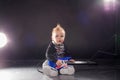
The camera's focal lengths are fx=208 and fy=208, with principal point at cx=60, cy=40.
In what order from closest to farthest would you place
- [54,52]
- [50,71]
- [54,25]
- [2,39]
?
[50,71], [54,52], [2,39], [54,25]

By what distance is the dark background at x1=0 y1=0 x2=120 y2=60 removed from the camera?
2.47 metres

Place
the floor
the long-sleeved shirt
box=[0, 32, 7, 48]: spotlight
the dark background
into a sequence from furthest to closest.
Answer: the dark background
box=[0, 32, 7, 48]: spotlight
the long-sleeved shirt
the floor

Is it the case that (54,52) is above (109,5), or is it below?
below

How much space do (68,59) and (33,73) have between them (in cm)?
33

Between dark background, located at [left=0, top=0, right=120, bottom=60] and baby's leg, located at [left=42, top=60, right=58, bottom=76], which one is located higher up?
dark background, located at [left=0, top=0, right=120, bottom=60]

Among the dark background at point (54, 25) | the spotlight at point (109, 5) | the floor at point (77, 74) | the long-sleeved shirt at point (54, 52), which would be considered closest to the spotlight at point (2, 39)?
the dark background at point (54, 25)

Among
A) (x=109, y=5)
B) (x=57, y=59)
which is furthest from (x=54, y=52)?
(x=109, y=5)

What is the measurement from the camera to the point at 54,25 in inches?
98.1

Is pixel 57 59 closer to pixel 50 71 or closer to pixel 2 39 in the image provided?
pixel 50 71

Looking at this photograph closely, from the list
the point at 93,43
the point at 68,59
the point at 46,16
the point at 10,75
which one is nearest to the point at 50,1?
the point at 46,16

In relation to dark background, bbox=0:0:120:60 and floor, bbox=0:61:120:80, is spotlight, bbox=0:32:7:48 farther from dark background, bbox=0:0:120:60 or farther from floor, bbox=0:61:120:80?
floor, bbox=0:61:120:80

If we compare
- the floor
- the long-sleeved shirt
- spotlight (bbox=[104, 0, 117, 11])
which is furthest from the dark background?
the long-sleeved shirt

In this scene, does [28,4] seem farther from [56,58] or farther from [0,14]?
[56,58]

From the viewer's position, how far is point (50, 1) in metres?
2.49
